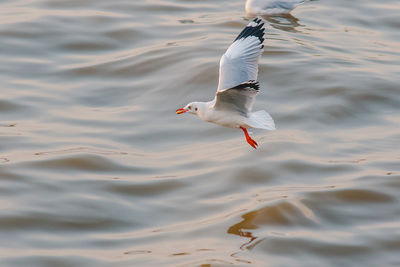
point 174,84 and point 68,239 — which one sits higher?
point 174,84

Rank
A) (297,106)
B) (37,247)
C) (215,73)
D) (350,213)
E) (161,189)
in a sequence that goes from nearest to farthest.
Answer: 1. (37,247)
2. (350,213)
3. (161,189)
4. (297,106)
5. (215,73)

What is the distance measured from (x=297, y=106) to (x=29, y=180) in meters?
4.46

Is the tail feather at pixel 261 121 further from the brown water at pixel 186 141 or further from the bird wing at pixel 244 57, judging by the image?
the brown water at pixel 186 141

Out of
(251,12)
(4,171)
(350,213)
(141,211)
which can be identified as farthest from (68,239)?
(251,12)

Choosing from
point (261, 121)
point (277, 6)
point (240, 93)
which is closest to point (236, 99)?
point (240, 93)

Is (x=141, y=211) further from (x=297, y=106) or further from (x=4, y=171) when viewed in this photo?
(x=297, y=106)

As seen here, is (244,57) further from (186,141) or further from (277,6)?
(277,6)

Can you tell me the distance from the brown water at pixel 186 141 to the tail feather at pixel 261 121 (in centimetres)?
131

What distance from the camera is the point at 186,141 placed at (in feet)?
40.7

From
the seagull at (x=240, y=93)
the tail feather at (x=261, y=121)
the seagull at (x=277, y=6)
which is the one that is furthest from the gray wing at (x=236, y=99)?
the seagull at (x=277, y=6)

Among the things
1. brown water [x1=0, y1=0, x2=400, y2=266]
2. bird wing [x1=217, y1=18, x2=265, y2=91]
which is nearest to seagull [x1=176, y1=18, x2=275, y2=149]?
bird wing [x1=217, y1=18, x2=265, y2=91]

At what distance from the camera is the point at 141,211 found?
10.4 m

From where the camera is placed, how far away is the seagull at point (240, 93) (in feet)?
28.9

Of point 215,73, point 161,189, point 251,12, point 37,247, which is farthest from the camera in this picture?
point 251,12
